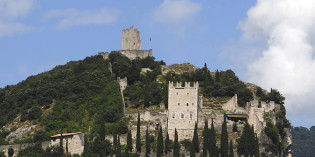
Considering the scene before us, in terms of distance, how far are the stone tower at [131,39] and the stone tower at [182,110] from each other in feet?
98.5

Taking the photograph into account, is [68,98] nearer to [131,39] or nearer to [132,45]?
[132,45]

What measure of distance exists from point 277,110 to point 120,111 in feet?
72.5

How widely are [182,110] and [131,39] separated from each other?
3335 centimetres

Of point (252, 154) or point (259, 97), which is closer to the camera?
point (252, 154)

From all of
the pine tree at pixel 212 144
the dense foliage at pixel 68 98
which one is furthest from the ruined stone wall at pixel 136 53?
the pine tree at pixel 212 144

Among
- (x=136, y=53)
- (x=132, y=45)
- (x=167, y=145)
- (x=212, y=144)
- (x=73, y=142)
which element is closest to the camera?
(x=212, y=144)

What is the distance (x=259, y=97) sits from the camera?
9812 centimetres

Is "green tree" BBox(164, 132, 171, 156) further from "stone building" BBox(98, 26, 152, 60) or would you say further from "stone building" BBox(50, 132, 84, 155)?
"stone building" BBox(98, 26, 152, 60)

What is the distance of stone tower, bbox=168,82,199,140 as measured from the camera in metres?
84.1

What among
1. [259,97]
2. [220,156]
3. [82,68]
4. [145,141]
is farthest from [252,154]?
[82,68]

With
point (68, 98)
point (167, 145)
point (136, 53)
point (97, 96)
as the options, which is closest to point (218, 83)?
point (97, 96)

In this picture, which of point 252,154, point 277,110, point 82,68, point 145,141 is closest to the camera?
point 252,154

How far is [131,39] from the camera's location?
380 feet

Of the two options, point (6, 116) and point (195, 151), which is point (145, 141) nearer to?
point (195, 151)
